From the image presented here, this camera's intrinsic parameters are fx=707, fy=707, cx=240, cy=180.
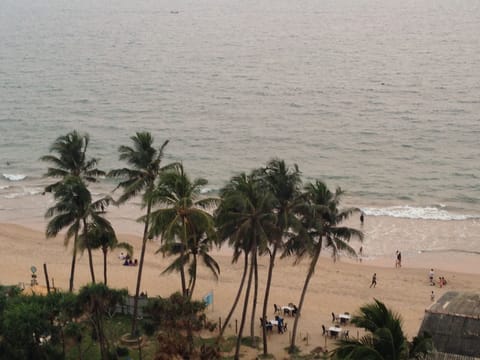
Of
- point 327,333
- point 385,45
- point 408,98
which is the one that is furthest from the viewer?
point 385,45

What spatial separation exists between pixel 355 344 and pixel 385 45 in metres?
145

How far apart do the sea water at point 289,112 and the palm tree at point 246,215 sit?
87.3 feet

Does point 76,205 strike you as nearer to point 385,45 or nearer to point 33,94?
point 33,94

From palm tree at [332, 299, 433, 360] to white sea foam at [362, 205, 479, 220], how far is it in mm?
44787

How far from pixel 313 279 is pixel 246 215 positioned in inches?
789

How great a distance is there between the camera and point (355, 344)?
56.7ft

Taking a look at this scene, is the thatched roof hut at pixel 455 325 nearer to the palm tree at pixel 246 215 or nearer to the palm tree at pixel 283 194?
the palm tree at pixel 283 194

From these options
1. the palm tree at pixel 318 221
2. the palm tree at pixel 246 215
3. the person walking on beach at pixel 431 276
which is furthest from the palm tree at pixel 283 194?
the person walking on beach at pixel 431 276

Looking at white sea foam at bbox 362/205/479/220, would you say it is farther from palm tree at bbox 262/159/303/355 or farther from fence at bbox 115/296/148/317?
palm tree at bbox 262/159/303/355

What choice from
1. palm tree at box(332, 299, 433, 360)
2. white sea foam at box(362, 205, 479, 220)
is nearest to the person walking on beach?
white sea foam at box(362, 205, 479, 220)

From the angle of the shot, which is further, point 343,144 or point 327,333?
point 343,144

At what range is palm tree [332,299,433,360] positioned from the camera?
17.0 m

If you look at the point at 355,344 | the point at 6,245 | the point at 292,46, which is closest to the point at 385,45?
the point at 292,46

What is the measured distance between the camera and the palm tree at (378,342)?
16969 mm
